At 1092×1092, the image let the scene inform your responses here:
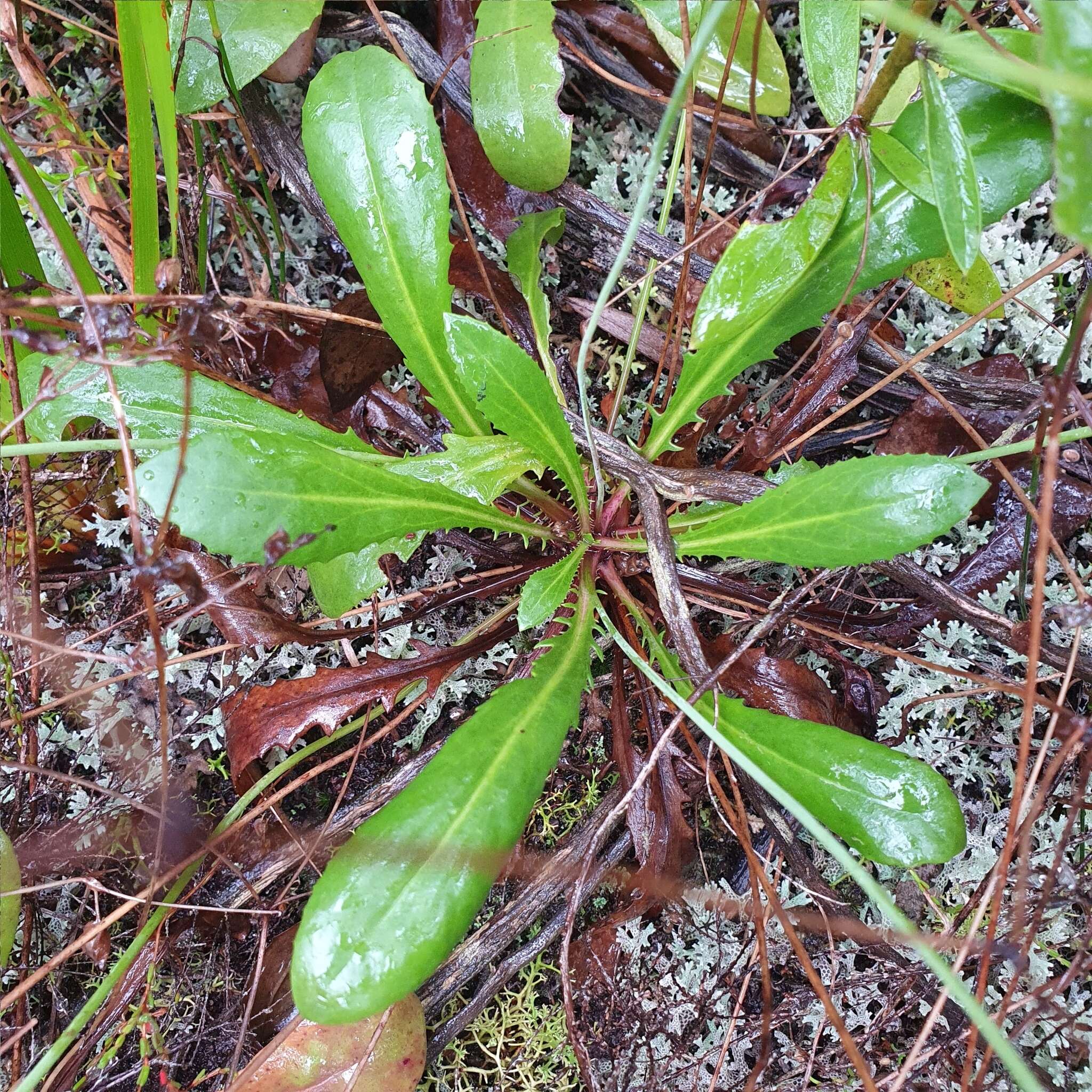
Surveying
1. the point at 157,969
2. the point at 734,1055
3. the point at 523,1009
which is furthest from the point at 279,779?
the point at 734,1055

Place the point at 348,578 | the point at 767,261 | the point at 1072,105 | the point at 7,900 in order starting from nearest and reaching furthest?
the point at 1072,105 < the point at 767,261 < the point at 7,900 < the point at 348,578

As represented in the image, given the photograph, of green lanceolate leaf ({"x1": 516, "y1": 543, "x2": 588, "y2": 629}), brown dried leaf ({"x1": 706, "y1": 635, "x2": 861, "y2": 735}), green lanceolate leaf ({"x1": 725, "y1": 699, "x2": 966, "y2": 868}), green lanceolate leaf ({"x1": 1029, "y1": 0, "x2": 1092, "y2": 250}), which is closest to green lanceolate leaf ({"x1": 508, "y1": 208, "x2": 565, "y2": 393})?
green lanceolate leaf ({"x1": 516, "y1": 543, "x2": 588, "y2": 629})

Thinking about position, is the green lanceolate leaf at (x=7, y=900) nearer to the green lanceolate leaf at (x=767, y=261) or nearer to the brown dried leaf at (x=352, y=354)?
the brown dried leaf at (x=352, y=354)

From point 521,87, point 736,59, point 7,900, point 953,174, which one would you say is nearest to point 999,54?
point 953,174

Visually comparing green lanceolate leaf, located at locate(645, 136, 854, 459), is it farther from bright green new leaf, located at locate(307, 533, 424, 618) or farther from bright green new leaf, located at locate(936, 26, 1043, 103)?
bright green new leaf, located at locate(307, 533, 424, 618)

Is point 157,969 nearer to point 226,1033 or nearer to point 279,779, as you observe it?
point 226,1033

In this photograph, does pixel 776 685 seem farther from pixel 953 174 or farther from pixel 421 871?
pixel 953 174
